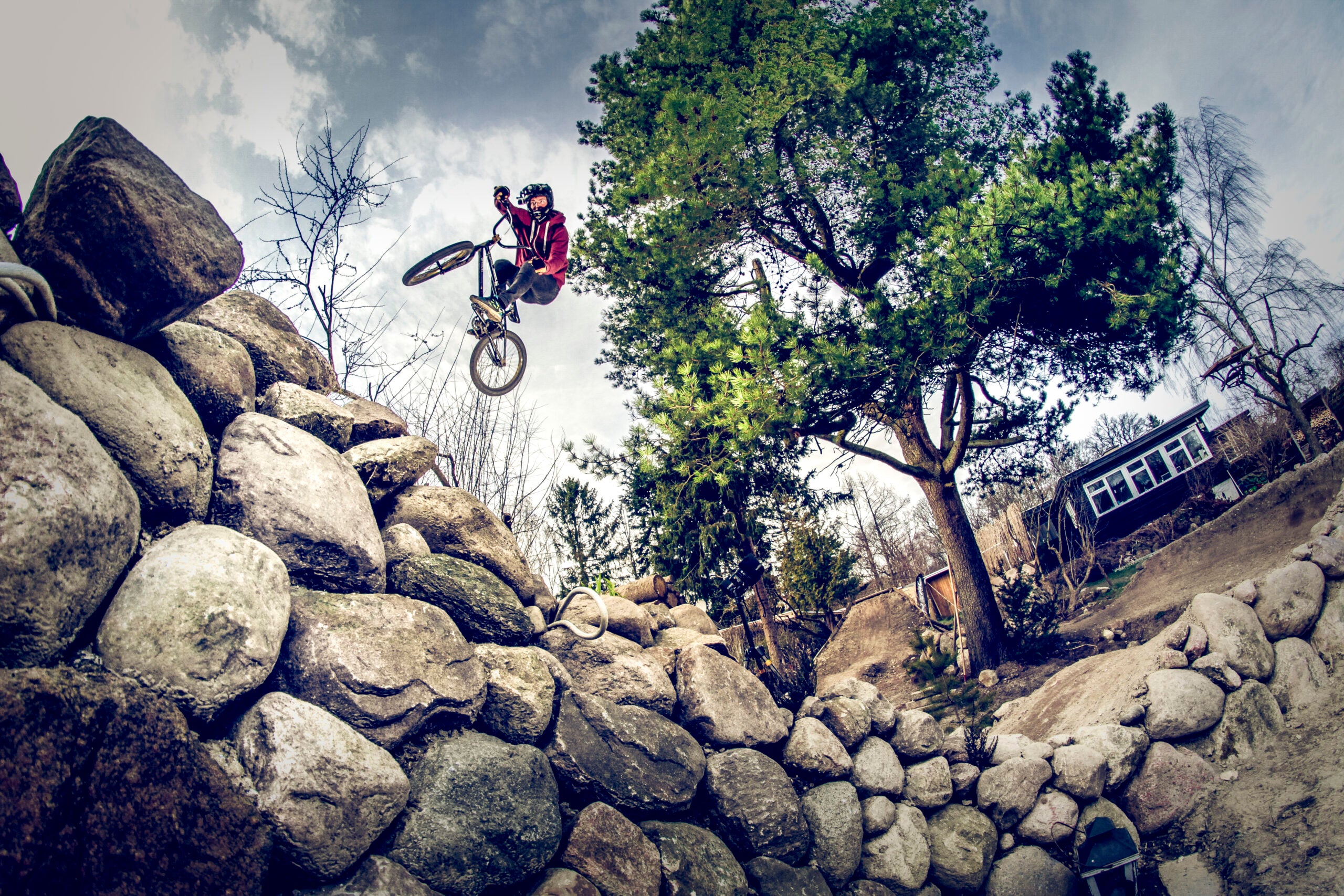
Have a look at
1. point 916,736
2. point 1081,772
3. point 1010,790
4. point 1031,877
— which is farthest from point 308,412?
point 1081,772

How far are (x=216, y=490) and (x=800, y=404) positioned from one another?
256 inches

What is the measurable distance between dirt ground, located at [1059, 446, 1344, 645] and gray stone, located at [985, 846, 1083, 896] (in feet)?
18.3

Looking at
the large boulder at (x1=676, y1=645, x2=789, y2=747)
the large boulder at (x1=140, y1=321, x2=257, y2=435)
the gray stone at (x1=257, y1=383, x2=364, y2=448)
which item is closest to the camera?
the large boulder at (x1=140, y1=321, x2=257, y2=435)

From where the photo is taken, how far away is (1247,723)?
5043 millimetres

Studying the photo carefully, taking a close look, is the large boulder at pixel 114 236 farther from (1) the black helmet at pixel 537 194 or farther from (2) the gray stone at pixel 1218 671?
(2) the gray stone at pixel 1218 671

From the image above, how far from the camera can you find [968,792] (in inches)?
181

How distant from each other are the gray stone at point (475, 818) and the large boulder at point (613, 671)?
848 millimetres

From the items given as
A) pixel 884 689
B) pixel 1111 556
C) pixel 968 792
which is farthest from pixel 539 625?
pixel 1111 556

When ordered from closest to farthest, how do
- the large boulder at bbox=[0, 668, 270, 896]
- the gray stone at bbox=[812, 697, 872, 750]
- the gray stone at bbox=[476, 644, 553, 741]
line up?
the large boulder at bbox=[0, 668, 270, 896], the gray stone at bbox=[476, 644, 553, 741], the gray stone at bbox=[812, 697, 872, 750]

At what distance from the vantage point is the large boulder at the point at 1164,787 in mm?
4609

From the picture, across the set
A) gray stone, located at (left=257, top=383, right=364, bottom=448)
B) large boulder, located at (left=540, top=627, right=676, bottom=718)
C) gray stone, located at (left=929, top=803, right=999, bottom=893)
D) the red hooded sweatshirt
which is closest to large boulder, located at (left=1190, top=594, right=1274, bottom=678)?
gray stone, located at (left=929, top=803, right=999, bottom=893)

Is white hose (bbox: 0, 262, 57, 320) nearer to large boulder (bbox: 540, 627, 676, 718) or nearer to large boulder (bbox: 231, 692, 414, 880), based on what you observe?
large boulder (bbox: 231, 692, 414, 880)

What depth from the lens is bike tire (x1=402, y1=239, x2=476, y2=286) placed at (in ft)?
17.6

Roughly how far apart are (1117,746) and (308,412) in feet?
21.1
